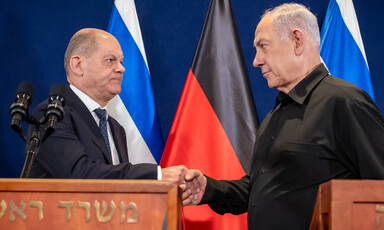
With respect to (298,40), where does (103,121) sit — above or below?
below

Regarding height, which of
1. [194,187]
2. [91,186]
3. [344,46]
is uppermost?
[344,46]

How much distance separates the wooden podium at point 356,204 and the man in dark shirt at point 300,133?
482mm

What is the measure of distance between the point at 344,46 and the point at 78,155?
183 centimetres

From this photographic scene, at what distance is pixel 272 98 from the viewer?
3.13 m

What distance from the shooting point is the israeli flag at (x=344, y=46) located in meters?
2.88

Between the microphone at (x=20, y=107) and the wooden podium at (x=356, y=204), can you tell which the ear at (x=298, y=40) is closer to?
the wooden podium at (x=356, y=204)

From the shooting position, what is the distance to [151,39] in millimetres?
3191

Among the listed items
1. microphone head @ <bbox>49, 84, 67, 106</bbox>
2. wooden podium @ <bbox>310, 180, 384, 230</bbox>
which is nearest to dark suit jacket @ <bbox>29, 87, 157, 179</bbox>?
microphone head @ <bbox>49, 84, 67, 106</bbox>

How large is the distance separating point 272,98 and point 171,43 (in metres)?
0.75

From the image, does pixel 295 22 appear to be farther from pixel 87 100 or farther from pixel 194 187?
pixel 87 100

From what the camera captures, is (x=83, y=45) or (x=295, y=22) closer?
(x=295, y=22)

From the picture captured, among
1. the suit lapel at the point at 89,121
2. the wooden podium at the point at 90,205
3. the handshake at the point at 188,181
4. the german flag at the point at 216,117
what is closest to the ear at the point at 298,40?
the handshake at the point at 188,181

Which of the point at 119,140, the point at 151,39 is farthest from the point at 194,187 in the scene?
Answer: the point at 151,39

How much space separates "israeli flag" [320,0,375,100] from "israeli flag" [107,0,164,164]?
1.09 metres
